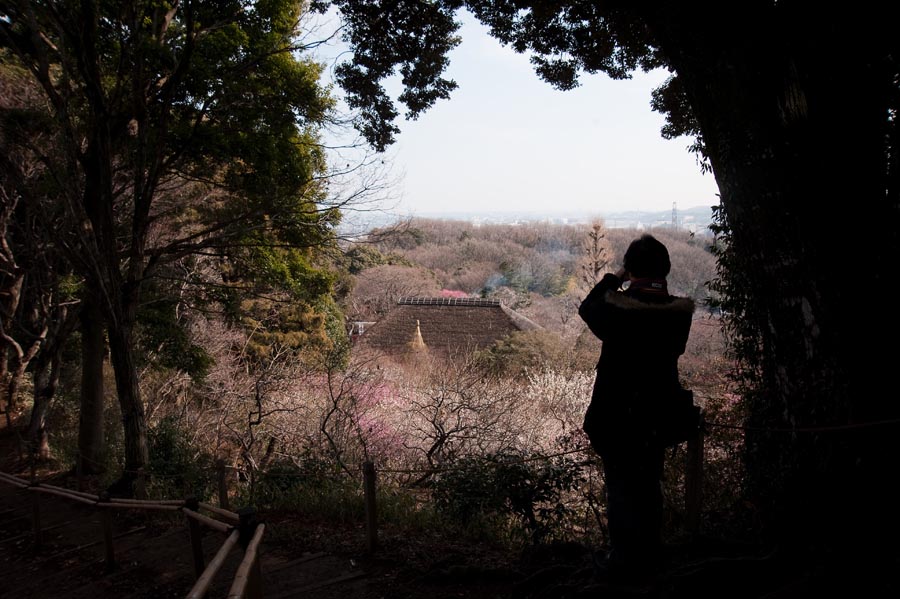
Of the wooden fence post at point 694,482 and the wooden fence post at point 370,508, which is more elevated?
the wooden fence post at point 694,482

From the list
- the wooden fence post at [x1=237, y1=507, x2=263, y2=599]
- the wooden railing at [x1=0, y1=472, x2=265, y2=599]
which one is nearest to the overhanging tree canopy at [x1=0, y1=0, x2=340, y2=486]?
the wooden railing at [x1=0, y1=472, x2=265, y2=599]

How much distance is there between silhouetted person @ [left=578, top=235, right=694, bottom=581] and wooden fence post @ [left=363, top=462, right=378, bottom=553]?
2.35 metres

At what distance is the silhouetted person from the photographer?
2520mm

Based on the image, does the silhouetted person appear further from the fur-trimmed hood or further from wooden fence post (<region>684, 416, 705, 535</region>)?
wooden fence post (<region>684, 416, 705, 535</region>)

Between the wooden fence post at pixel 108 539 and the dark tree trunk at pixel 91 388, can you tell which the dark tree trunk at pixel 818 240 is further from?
the dark tree trunk at pixel 91 388

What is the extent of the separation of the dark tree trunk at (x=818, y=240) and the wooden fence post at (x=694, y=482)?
51 cm

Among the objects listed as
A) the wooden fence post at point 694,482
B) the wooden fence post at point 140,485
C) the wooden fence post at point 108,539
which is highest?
the wooden fence post at point 694,482

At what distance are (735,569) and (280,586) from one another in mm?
3054

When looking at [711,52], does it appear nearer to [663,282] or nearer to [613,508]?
[663,282]

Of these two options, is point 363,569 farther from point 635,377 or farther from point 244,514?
point 635,377

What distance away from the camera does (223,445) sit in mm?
12352

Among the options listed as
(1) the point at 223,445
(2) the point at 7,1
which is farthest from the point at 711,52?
(1) the point at 223,445

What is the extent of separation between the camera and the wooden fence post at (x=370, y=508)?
14.9 feet

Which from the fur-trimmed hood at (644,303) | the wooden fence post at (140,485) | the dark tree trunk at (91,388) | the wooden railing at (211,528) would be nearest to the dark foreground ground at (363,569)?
the wooden fence post at (140,485)
